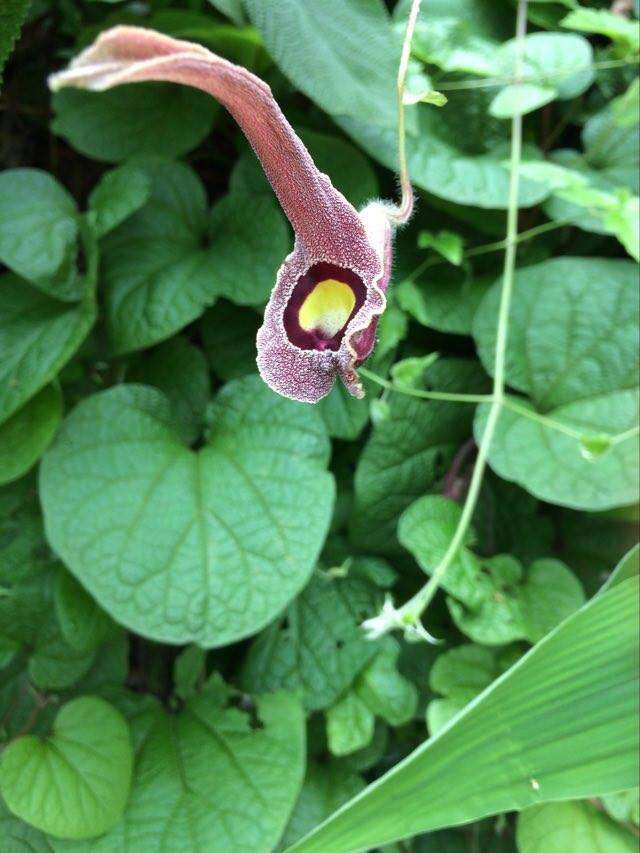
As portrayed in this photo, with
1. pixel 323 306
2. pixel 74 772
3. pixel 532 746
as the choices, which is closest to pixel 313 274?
pixel 323 306

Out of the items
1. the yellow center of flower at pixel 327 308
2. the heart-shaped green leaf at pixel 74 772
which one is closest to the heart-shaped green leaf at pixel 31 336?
the heart-shaped green leaf at pixel 74 772

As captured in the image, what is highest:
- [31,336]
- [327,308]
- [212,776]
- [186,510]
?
[327,308]

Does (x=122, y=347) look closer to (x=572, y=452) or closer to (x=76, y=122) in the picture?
(x=76, y=122)

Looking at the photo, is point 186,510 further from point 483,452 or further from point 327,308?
point 327,308

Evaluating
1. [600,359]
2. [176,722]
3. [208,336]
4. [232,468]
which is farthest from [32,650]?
[600,359]

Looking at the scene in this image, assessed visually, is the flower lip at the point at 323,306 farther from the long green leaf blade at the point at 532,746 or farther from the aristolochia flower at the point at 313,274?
the long green leaf blade at the point at 532,746

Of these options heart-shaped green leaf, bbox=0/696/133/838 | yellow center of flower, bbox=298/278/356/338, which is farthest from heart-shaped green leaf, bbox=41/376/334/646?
yellow center of flower, bbox=298/278/356/338

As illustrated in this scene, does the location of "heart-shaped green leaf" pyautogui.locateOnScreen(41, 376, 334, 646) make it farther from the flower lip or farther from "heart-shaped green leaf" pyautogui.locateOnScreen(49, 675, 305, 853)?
the flower lip
